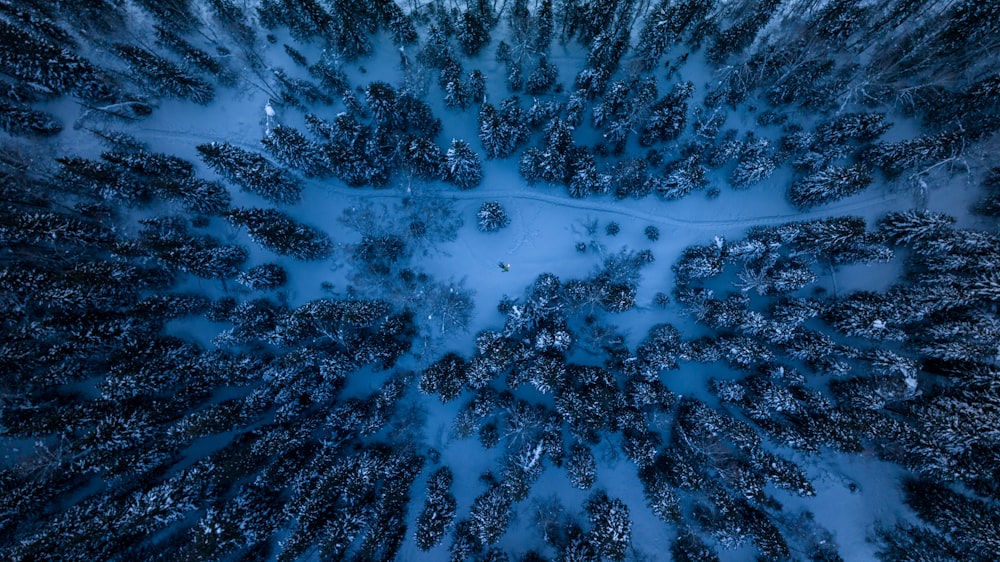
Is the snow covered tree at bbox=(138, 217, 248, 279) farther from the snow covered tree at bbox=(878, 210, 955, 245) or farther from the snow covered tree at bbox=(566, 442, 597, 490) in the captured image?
the snow covered tree at bbox=(878, 210, 955, 245)

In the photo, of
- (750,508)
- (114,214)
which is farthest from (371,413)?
(750,508)

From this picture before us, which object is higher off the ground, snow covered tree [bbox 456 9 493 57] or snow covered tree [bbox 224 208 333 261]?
snow covered tree [bbox 456 9 493 57]

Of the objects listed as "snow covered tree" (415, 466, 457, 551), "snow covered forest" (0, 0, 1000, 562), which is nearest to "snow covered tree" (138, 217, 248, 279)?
"snow covered forest" (0, 0, 1000, 562)

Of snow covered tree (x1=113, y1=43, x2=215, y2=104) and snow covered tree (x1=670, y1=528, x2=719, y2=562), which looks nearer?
snow covered tree (x1=670, y1=528, x2=719, y2=562)

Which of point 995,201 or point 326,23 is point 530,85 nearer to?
point 326,23

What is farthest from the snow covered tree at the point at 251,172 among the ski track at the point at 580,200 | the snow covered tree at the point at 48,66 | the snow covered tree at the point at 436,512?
the snow covered tree at the point at 436,512

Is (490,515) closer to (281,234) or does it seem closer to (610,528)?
Result: (610,528)

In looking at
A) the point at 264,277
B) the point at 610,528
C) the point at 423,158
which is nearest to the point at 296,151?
the point at 423,158
